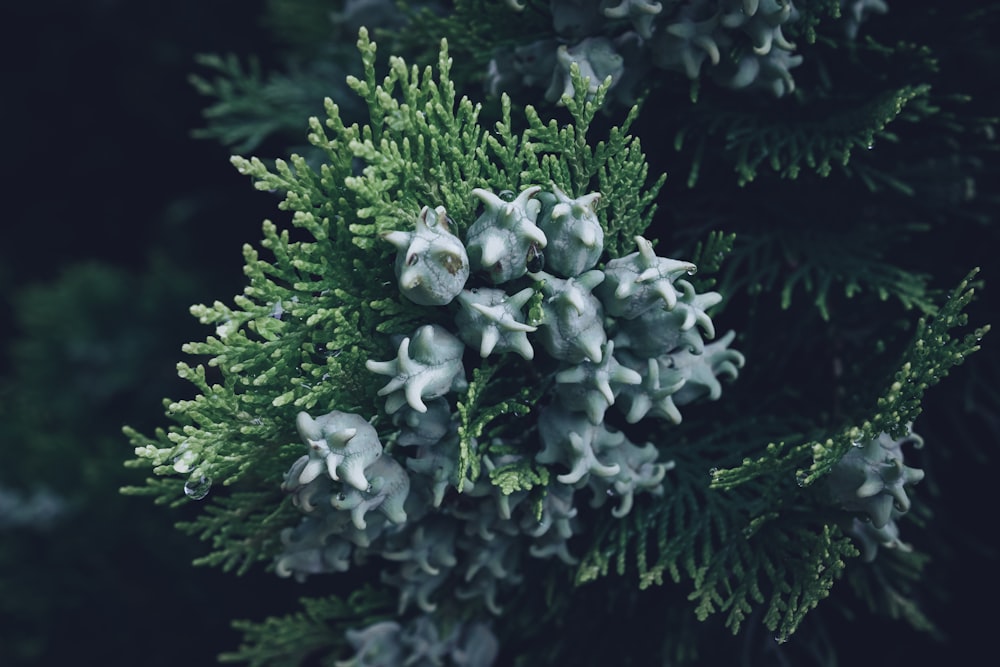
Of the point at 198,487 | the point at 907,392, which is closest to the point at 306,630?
the point at 198,487

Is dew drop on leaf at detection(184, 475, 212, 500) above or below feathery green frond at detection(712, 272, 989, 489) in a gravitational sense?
above

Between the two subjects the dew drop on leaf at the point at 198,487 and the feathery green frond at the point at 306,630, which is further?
the feathery green frond at the point at 306,630

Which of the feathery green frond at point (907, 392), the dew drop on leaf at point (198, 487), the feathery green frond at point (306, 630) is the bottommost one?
the feathery green frond at point (907, 392)

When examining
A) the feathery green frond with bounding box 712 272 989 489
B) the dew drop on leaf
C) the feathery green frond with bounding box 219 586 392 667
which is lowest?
the feathery green frond with bounding box 712 272 989 489

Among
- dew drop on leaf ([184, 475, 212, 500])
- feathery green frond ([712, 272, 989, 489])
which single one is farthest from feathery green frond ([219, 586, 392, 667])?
feathery green frond ([712, 272, 989, 489])

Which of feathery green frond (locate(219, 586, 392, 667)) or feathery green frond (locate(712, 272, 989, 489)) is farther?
feathery green frond (locate(219, 586, 392, 667))

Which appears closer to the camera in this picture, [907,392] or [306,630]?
[907,392]

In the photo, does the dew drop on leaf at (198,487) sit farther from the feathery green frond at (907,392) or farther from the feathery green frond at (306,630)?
the feathery green frond at (907,392)

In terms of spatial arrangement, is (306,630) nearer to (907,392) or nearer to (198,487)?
(198,487)

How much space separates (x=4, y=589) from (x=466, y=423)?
44.1 inches

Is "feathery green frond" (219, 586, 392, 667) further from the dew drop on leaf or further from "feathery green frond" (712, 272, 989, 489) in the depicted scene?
"feathery green frond" (712, 272, 989, 489)

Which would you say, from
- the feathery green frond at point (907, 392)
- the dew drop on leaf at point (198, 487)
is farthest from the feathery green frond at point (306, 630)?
the feathery green frond at point (907, 392)

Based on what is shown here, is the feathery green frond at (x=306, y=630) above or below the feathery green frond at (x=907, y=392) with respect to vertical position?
above

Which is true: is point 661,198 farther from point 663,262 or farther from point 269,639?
point 269,639
